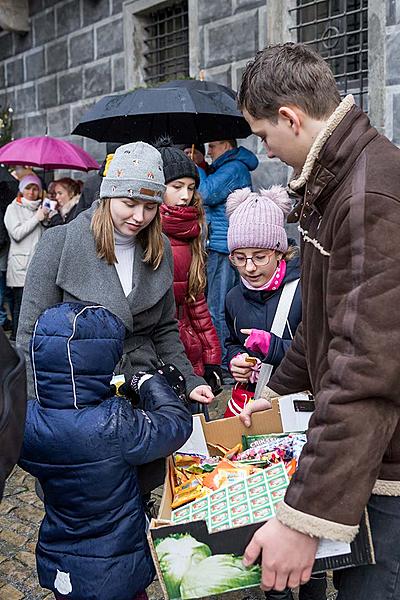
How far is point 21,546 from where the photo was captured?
11.5 feet

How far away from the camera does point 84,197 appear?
17.0ft

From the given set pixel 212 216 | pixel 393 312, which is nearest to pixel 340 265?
pixel 393 312

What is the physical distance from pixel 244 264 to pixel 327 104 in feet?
5.36

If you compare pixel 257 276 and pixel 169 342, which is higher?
pixel 257 276

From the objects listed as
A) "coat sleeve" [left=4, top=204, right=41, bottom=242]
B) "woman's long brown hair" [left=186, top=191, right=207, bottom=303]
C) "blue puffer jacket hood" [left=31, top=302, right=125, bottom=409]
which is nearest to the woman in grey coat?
"blue puffer jacket hood" [left=31, top=302, right=125, bottom=409]

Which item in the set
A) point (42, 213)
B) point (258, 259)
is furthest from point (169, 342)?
point (42, 213)

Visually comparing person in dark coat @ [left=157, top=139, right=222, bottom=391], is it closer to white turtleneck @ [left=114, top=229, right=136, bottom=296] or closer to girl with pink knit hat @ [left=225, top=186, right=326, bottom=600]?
girl with pink knit hat @ [left=225, top=186, right=326, bottom=600]

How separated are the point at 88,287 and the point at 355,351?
1.50 metres

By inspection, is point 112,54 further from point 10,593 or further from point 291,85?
point 291,85

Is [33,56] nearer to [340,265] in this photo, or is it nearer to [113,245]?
[113,245]

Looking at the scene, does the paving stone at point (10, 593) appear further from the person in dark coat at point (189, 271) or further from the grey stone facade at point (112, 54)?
the grey stone facade at point (112, 54)

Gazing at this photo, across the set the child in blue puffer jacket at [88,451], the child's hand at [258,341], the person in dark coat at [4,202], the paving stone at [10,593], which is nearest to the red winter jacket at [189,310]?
the child's hand at [258,341]

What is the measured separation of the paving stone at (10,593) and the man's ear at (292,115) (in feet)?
7.69

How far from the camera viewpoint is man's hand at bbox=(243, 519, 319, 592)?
152 centimetres
